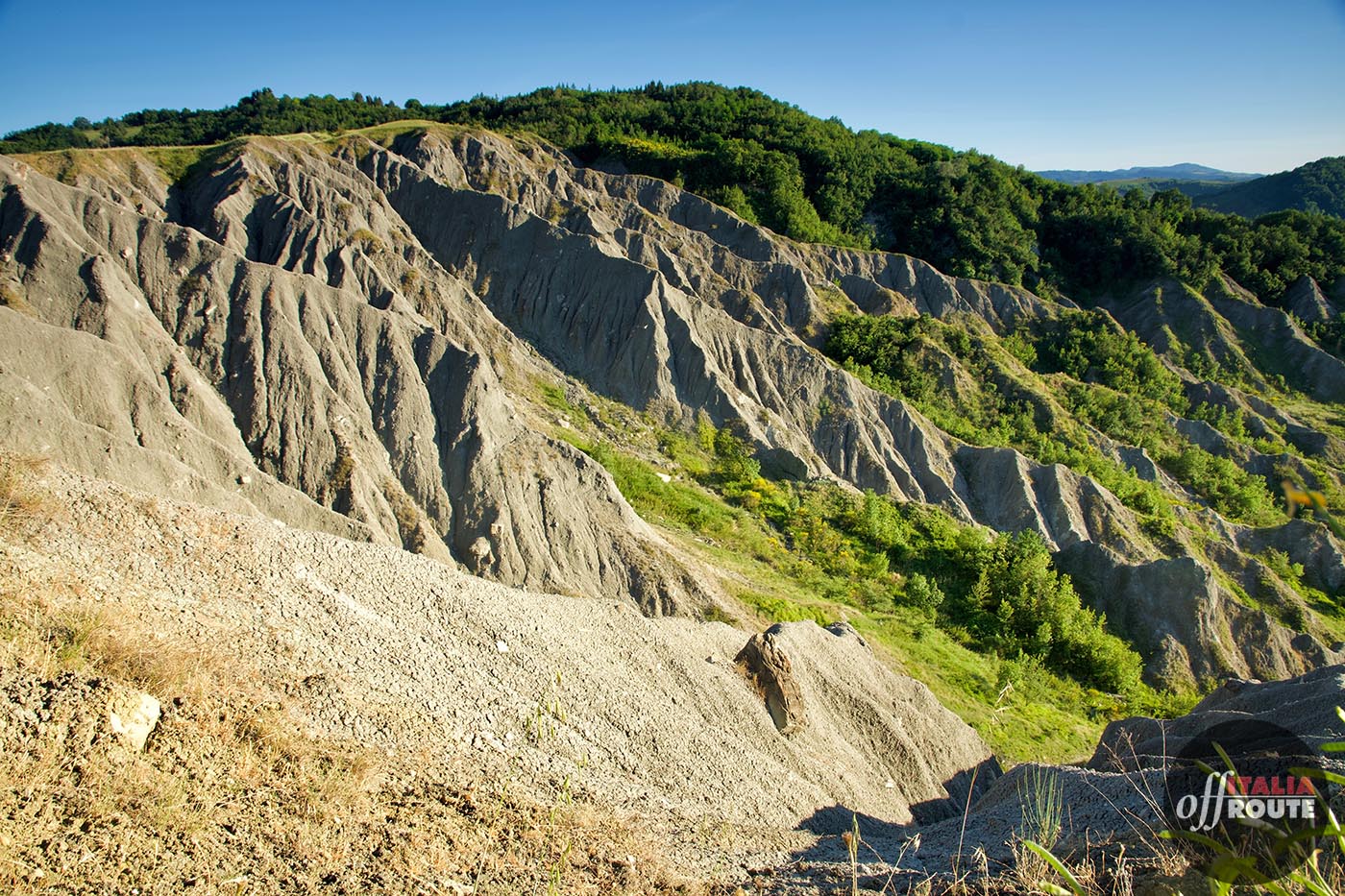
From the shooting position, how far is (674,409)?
34.6 m

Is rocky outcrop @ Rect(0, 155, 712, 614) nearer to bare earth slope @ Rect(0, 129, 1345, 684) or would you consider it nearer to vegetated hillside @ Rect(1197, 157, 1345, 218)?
bare earth slope @ Rect(0, 129, 1345, 684)

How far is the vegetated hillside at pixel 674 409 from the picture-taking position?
2164 cm

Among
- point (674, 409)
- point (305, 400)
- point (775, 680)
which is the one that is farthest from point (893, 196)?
point (775, 680)

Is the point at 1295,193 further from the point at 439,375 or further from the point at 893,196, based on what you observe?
the point at 439,375

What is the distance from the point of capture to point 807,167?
68.0 m

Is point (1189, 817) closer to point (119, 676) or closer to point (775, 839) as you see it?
point (775, 839)

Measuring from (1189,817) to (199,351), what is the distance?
26.2 m

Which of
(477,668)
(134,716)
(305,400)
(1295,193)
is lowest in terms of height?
(477,668)

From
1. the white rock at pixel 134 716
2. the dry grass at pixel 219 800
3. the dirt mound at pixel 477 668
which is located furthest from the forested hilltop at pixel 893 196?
the white rock at pixel 134 716

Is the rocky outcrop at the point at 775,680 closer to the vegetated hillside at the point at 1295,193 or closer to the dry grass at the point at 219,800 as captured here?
the dry grass at the point at 219,800

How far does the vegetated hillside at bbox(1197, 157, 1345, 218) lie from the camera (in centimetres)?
11325

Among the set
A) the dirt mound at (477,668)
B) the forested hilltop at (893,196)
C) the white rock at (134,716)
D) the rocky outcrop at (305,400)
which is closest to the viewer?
the white rock at (134,716)

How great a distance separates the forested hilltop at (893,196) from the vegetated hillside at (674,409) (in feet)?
23.7

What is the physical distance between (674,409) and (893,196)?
4440 centimetres
